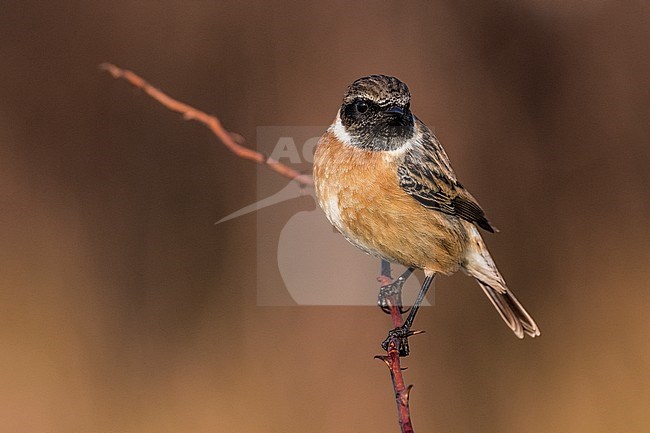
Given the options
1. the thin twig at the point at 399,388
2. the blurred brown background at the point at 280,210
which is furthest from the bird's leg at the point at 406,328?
the blurred brown background at the point at 280,210

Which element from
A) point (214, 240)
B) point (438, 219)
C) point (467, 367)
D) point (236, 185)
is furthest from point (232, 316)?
point (438, 219)

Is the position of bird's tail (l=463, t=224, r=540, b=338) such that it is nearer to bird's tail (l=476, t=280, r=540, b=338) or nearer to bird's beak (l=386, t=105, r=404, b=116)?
bird's tail (l=476, t=280, r=540, b=338)

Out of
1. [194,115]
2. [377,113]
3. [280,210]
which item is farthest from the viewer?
[280,210]

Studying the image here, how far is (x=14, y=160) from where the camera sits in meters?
6.38

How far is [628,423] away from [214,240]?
3.45 m

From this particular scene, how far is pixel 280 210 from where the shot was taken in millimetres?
6012

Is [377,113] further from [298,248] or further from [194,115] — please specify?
[298,248]

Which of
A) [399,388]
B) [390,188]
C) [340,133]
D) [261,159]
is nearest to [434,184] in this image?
[390,188]

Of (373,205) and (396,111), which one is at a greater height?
(396,111)

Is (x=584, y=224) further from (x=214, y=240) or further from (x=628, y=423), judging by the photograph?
(x=214, y=240)

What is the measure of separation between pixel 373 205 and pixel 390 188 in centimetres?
13

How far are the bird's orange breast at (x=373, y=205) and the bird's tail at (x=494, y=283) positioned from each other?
1.31 feet

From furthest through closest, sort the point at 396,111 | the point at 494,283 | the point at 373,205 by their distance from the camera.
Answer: the point at 494,283, the point at 373,205, the point at 396,111

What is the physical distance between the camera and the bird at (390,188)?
349cm
